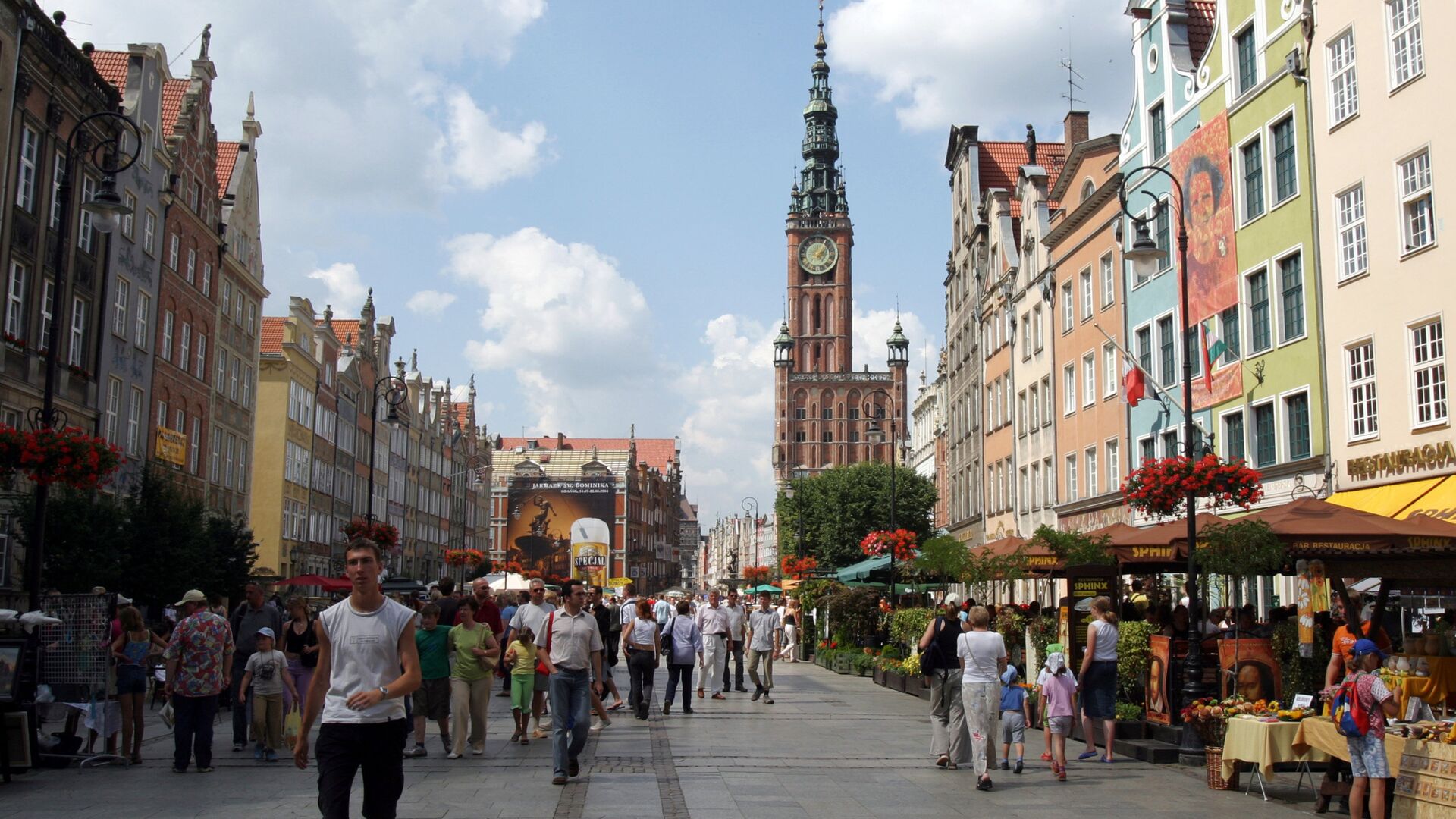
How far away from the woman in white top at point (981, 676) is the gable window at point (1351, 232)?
1420cm

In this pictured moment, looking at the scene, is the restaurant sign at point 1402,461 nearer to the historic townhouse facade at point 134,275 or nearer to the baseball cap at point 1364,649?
the baseball cap at point 1364,649

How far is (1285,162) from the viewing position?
26594 mm

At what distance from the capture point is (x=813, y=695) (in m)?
25.0

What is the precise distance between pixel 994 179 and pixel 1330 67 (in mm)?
29677

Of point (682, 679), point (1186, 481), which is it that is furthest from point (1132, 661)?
point (682, 679)

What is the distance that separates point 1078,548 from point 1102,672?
505cm

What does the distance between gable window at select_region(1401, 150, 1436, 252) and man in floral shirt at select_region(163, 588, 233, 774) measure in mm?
19482

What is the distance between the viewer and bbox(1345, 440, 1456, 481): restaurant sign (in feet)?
68.1

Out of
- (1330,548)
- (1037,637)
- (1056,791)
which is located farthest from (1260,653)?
(1037,637)

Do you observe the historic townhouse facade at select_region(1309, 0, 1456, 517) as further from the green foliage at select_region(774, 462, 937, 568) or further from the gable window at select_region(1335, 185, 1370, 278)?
the green foliage at select_region(774, 462, 937, 568)

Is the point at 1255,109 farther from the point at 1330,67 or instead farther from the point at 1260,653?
the point at 1260,653

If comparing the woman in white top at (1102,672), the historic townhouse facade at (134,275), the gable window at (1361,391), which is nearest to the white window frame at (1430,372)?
the gable window at (1361,391)

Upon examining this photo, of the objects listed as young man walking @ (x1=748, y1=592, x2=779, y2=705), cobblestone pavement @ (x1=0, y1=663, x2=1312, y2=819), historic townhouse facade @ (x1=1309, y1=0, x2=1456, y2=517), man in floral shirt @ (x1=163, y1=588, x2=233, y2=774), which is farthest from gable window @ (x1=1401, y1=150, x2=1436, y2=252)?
man in floral shirt @ (x1=163, y1=588, x2=233, y2=774)

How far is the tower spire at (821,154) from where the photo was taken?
149 metres
